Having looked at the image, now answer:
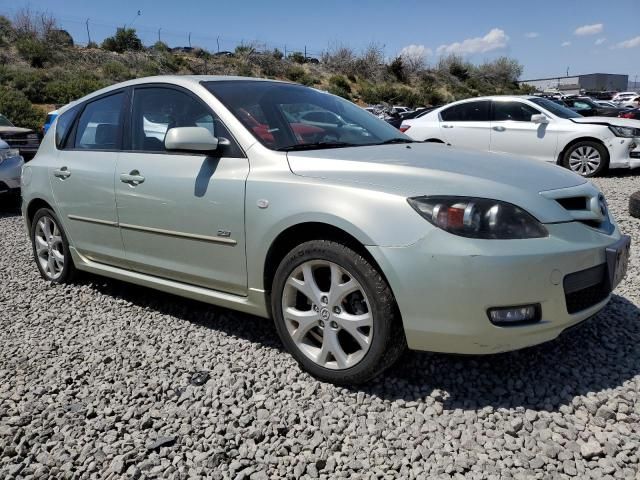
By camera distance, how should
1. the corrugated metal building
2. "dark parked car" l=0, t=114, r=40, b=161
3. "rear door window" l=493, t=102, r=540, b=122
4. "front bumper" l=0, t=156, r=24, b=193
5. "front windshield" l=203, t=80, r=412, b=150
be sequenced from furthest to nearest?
the corrugated metal building → "rear door window" l=493, t=102, r=540, b=122 → "dark parked car" l=0, t=114, r=40, b=161 → "front bumper" l=0, t=156, r=24, b=193 → "front windshield" l=203, t=80, r=412, b=150

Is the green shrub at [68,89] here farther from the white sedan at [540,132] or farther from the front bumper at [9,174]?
the white sedan at [540,132]

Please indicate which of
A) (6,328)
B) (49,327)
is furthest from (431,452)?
(6,328)

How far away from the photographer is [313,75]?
46219 millimetres

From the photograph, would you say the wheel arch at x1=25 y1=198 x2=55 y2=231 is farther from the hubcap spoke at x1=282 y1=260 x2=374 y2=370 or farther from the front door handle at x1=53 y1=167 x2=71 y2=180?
the hubcap spoke at x1=282 y1=260 x2=374 y2=370

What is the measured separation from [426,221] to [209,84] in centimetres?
187

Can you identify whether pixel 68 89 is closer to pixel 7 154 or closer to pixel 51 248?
pixel 7 154

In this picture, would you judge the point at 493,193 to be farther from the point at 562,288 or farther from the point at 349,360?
the point at 349,360

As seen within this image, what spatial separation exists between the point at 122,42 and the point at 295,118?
42422 millimetres

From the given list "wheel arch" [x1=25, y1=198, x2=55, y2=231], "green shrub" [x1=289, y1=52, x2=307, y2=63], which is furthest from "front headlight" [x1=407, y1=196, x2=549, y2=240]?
"green shrub" [x1=289, y1=52, x2=307, y2=63]

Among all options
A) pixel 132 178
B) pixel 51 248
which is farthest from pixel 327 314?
pixel 51 248

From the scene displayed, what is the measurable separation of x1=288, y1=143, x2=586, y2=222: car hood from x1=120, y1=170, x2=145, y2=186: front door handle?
1.15 meters

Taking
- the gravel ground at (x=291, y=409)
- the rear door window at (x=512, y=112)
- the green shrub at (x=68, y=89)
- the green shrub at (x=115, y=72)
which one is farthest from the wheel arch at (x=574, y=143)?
the green shrub at (x=115, y=72)

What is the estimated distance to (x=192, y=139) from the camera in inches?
120

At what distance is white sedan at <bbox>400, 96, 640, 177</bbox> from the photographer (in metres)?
9.21
